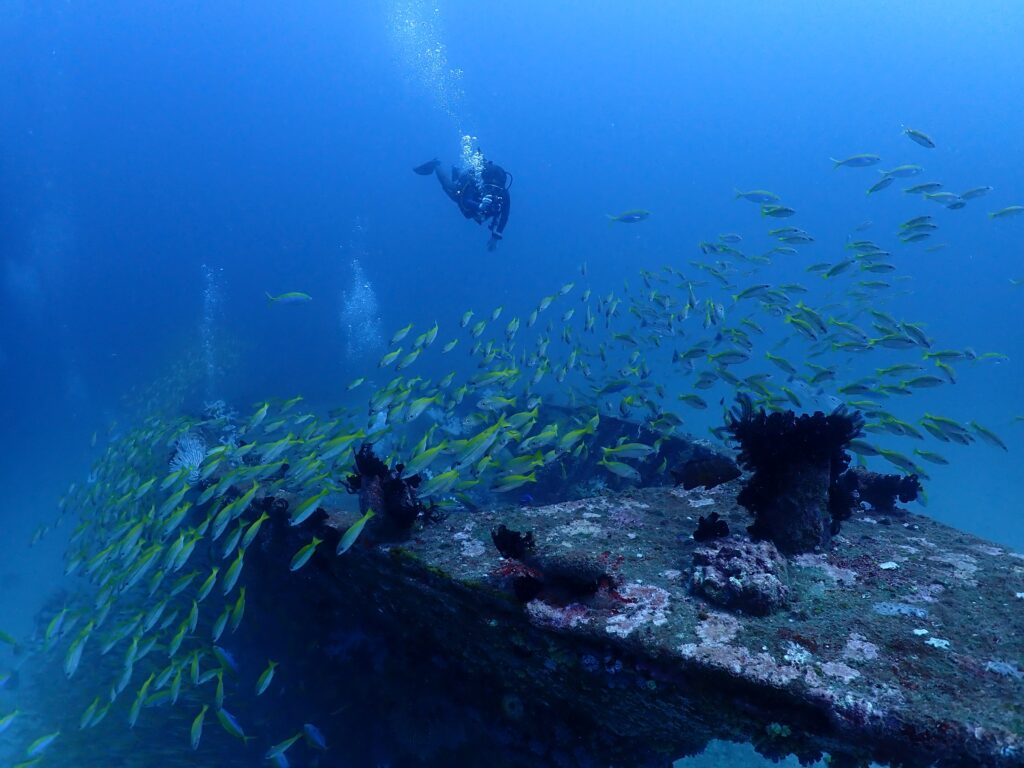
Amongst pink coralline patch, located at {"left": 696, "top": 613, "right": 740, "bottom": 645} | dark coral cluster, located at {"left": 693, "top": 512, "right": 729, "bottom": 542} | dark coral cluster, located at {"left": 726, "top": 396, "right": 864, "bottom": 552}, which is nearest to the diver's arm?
dark coral cluster, located at {"left": 726, "top": 396, "right": 864, "bottom": 552}

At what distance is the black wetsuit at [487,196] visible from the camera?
15.0 m

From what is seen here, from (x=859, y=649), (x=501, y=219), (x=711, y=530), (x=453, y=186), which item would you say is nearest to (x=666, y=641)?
(x=859, y=649)

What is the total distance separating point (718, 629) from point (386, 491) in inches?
114

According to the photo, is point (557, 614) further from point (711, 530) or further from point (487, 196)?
point (487, 196)

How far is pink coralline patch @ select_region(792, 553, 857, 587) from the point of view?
3525 mm

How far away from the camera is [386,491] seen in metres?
4.66

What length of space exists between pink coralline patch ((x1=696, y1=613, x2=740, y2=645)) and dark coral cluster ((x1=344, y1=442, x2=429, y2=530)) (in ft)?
8.39

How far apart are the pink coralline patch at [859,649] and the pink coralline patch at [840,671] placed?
10 centimetres

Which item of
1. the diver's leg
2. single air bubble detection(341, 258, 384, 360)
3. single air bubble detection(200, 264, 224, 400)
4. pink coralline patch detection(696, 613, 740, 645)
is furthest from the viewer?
single air bubble detection(341, 258, 384, 360)

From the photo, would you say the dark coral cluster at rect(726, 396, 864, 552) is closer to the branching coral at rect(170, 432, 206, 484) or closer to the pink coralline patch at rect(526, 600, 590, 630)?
the pink coralline patch at rect(526, 600, 590, 630)

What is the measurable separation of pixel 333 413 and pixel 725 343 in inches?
348

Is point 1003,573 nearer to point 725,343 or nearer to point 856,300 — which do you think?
point 725,343

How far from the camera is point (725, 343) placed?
38.3 feet

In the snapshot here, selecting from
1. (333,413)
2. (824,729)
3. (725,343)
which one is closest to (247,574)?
(333,413)
